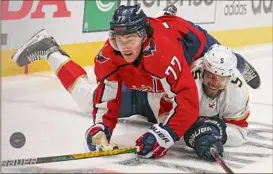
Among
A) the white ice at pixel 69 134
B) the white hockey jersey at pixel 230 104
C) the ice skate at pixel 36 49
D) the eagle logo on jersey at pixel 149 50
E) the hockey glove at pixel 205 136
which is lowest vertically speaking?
the white ice at pixel 69 134

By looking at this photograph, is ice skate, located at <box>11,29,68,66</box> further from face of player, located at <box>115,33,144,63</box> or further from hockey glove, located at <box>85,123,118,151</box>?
face of player, located at <box>115,33,144,63</box>

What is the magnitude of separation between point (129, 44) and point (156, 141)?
12.6 inches

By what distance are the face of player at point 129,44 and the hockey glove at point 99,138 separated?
0.93ft

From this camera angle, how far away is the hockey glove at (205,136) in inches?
80.5

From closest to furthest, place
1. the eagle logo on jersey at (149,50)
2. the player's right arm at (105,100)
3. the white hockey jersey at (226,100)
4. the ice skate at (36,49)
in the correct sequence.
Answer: the eagle logo on jersey at (149,50)
the player's right arm at (105,100)
the white hockey jersey at (226,100)
the ice skate at (36,49)

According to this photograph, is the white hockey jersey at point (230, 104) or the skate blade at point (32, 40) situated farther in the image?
the skate blade at point (32, 40)

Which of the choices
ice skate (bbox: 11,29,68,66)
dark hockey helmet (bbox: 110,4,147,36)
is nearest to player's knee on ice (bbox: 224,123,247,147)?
dark hockey helmet (bbox: 110,4,147,36)

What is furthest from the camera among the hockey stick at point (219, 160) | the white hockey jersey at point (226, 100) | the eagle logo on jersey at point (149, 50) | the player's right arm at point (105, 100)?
the white hockey jersey at point (226, 100)

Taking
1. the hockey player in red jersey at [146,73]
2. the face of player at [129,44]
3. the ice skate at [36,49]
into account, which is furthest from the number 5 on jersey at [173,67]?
the ice skate at [36,49]

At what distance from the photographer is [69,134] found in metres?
2.33

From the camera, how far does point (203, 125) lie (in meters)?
2.11

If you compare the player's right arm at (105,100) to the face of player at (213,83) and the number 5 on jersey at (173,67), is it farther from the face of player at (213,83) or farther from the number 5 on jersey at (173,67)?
the face of player at (213,83)

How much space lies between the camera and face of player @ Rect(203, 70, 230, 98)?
2.14m

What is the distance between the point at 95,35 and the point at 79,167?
6.59 feet
